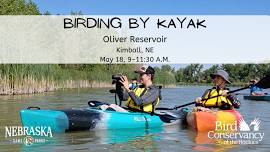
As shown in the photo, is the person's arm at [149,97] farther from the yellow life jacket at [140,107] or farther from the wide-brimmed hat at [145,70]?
the wide-brimmed hat at [145,70]

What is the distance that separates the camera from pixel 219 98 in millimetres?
8242

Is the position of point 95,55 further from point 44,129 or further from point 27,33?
point 44,129

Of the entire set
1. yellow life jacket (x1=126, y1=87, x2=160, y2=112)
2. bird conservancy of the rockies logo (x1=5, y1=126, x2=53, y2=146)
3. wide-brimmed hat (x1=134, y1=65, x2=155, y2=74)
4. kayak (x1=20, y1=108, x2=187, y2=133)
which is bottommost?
bird conservancy of the rockies logo (x1=5, y1=126, x2=53, y2=146)

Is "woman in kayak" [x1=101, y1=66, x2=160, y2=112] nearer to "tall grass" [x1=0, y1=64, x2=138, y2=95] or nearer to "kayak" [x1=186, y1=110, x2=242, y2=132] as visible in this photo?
"kayak" [x1=186, y1=110, x2=242, y2=132]

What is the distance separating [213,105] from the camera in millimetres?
8336

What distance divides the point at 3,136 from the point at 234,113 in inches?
156

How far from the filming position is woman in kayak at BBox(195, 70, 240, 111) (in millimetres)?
8079

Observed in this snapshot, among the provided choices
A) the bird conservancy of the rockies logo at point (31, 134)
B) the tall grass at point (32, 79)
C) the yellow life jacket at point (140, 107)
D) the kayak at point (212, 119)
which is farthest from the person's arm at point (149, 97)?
the tall grass at point (32, 79)

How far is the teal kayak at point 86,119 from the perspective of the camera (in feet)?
22.9

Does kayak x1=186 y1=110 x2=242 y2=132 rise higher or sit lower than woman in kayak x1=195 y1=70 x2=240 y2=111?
lower

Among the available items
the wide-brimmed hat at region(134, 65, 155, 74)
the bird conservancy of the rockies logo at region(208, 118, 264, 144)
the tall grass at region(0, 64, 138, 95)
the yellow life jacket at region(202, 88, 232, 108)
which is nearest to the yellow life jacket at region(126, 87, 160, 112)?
the wide-brimmed hat at region(134, 65, 155, 74)

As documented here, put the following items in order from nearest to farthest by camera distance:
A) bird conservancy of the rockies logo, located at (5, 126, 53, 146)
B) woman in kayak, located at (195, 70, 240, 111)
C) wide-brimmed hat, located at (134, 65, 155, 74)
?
bird conservancy of the rockies logo, located at (5, 126, 53, 146)
wide-brimmed hat, located at (134, 65, 155, 74)
woman in kayak, located at (195, 70, 240, 111)

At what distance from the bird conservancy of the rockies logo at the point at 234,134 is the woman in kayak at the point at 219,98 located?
1.16ft

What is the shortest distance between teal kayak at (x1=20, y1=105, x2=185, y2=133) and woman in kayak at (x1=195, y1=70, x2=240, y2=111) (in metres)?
0.85
